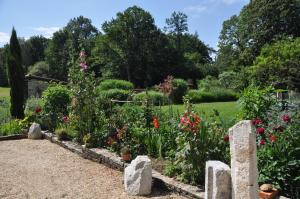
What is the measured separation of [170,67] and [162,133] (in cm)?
3435

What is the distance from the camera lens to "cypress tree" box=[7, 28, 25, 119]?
12922mm

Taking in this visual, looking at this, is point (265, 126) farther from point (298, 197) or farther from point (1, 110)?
point (1, 110)

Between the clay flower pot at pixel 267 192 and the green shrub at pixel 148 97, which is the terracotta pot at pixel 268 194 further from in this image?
the green shrub at pixel 148 97

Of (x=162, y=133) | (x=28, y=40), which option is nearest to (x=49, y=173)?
(x=162, y=133)

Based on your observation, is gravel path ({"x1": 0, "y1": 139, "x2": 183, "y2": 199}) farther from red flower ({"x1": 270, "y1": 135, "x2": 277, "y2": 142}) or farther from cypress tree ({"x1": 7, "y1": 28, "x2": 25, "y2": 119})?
cypress tree ({"x1": 7, "y1": 28, "x2": 25, "y2": 119})

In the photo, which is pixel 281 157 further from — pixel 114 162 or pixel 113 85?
pixel 113 85

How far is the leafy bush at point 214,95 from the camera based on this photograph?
2474 cm

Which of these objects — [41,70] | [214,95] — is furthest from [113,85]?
[41,70]

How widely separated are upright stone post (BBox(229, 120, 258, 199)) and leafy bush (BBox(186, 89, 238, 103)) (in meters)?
20.5

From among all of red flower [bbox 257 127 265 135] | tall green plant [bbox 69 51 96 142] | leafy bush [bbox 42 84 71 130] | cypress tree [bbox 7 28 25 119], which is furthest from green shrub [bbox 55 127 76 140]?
red flower [bbox 257 127 265 135]

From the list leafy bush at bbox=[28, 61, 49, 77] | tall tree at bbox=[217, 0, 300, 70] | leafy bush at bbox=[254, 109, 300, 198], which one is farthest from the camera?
leafy bush at bbox=[28, 61, 49, 77]

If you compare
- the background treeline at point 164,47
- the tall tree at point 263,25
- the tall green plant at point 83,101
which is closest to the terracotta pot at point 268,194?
the tall green plant at point 83,101

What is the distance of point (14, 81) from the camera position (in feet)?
43.1

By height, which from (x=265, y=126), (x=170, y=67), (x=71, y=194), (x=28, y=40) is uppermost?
(x=28, y=40)
